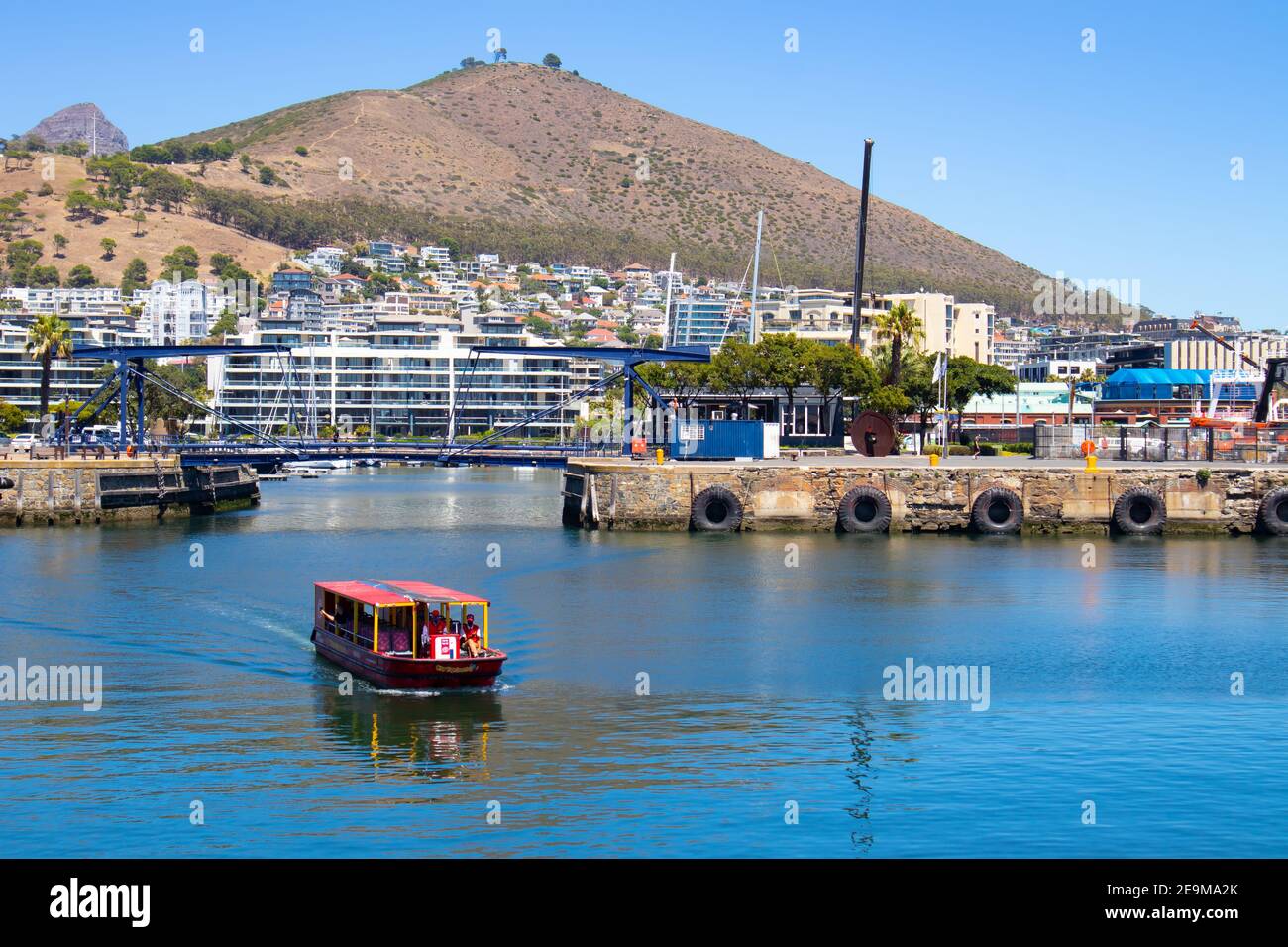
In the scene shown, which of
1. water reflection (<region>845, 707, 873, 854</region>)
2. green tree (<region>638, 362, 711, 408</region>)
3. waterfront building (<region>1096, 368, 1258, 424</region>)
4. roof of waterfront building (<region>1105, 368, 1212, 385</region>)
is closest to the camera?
water reflection (<region>845, 707, 873, 854</region>)

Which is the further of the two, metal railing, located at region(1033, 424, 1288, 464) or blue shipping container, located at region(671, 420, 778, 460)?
metal railing, located at region(1033, 424, 1288, 464)

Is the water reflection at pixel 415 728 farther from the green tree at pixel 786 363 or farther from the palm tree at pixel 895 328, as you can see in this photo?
the palm tree at pixel 895 328

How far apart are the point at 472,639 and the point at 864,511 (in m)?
47.8

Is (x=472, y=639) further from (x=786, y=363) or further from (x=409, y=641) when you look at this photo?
(x=786, y=363)

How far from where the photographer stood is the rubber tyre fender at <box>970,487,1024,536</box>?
83.8 metres

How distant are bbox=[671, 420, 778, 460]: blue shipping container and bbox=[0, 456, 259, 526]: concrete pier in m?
34.4

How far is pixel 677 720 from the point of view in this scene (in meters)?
36.6

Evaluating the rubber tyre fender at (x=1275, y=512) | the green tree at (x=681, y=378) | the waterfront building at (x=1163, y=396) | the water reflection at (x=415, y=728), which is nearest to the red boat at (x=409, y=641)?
the water reflection at (x=415, y=728)

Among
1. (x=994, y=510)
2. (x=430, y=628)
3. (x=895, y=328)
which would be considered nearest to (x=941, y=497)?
(x=994, y=510)

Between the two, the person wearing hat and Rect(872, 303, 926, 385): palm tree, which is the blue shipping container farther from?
the person wearing hat

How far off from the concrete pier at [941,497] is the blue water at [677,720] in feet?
48.5

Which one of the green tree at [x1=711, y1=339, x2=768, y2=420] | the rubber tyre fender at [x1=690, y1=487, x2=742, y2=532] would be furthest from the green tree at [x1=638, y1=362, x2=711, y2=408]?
the rubber tyre fender at [x1=690, y1=487, x2=742, y2=532]
